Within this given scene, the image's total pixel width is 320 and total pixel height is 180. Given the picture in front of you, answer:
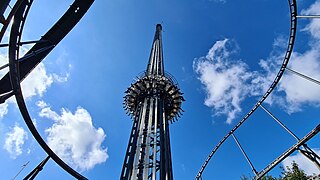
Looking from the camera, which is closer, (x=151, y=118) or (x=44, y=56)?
(x=44, y=56)

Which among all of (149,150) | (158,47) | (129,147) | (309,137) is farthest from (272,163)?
(158,47)

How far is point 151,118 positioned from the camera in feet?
51.8

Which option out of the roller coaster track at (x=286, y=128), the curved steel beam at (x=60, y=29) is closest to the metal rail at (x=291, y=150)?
the roller coaster track at (x=286, y=128)

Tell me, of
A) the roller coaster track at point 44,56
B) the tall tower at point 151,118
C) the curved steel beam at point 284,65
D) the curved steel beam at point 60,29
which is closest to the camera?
the roller coaster track at point 44,56

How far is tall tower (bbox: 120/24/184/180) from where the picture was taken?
12969 millimetres

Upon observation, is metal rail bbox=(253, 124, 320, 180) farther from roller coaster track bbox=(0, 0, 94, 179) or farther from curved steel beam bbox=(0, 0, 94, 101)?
curved steel beam bbox=(0, 0, 94, 101)

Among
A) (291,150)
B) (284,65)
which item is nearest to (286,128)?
(291,150)

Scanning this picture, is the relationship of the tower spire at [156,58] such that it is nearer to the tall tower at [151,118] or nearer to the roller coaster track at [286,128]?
the tall tower at [151,118]

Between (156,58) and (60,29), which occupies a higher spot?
(156,58)

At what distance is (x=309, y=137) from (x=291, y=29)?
4.96 metres

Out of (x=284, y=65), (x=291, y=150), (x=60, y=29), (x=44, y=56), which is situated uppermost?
(x=284, y=65)

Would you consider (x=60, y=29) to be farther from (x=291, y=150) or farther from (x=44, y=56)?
(x=291, y=150)

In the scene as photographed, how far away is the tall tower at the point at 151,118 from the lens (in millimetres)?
12969

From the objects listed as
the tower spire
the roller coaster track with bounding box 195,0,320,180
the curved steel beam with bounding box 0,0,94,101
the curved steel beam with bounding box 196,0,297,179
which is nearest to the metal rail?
the roller coaster track with bounding box 195,0,320,180
